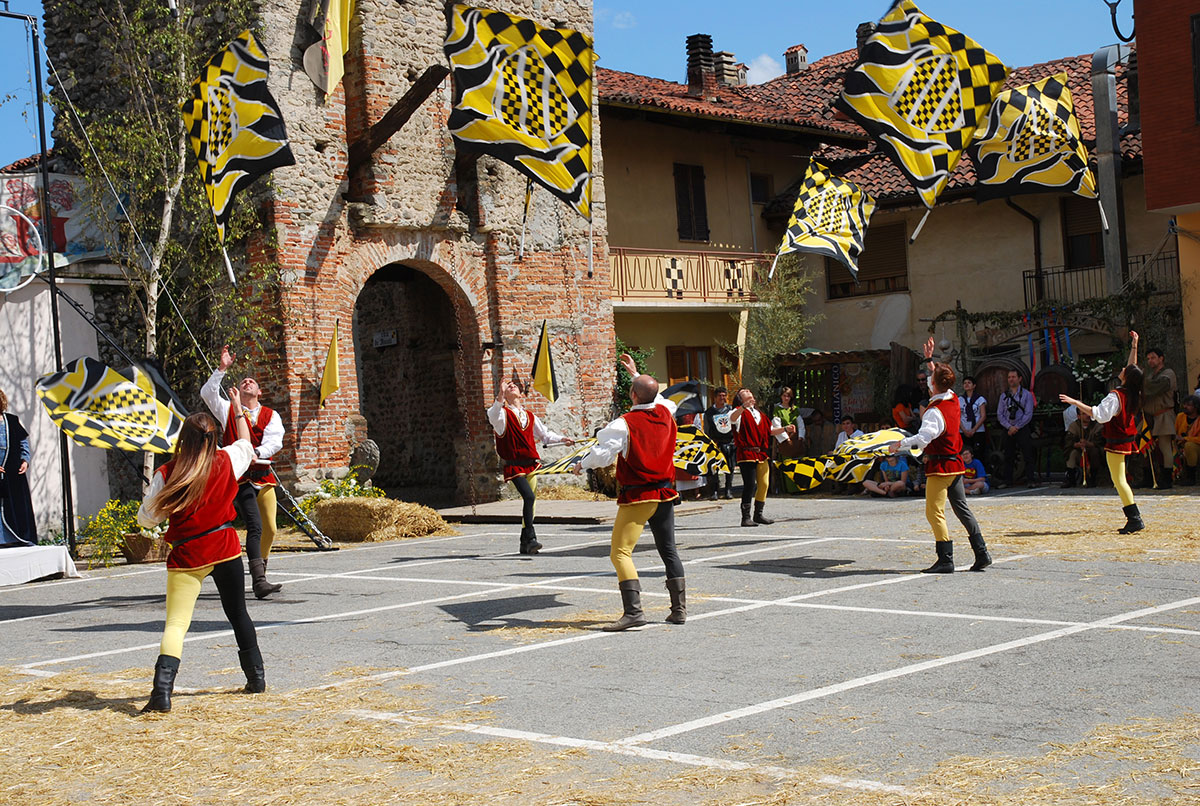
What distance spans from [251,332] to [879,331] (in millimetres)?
16369

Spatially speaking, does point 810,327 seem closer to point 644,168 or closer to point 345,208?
point 644,168

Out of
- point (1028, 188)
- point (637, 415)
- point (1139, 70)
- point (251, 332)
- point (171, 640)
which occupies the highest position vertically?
point (1139, 70)

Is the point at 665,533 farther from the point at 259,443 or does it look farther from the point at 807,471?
the point at 807,471

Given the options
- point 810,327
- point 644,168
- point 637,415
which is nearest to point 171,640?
point 637,415

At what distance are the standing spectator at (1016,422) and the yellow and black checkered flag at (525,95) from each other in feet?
27.3

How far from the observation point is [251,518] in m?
11.9

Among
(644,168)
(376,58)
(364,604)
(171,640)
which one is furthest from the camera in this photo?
(644,168)

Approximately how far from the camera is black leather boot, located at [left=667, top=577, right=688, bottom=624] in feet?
31.5

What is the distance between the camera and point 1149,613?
907 cm

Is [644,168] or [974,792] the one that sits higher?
[644,168]

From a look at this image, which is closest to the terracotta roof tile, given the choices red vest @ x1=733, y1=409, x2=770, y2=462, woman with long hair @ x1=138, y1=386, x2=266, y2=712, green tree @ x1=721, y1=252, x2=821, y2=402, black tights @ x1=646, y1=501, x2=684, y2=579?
green tree @ x1=721, y1=252, x2=821, y2=402

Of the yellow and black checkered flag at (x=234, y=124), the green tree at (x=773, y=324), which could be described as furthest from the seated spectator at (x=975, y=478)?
the yellow and black checkered flag at (x=234, y=124)

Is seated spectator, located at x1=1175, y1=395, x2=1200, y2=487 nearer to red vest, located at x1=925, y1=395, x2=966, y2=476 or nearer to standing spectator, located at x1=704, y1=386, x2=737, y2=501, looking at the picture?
standing spectator, located at x1=704, y1=386, x2=737, y2=501

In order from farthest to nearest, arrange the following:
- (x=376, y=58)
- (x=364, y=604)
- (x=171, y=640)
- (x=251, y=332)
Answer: (x=376, y=58)
(x=251, y=332)
(x=364, y=604)
(x=171, y=640)
